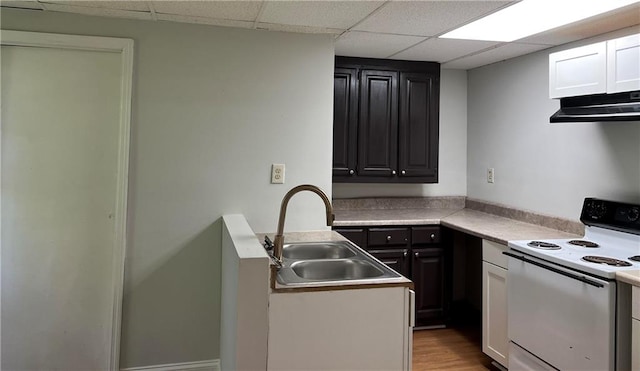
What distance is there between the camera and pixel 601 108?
222 cm

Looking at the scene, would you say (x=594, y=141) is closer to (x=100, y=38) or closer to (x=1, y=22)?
(x=100, y=38)

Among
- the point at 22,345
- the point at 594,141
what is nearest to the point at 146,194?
the point at 22,345

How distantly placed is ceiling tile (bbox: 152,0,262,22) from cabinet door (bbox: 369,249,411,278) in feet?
5.96

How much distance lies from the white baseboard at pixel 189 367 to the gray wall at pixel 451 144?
6.64ft

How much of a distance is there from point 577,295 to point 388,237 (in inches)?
52.6

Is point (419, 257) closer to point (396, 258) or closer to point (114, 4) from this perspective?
point (396, 258)

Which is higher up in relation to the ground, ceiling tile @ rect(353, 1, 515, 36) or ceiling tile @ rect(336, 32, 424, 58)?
ceiling tile @ rect(336, 32, 424, 58)

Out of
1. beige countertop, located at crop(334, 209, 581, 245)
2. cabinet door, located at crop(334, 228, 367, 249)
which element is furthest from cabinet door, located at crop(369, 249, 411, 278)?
beige countertop, located at crop(334, 209, 581, 245)

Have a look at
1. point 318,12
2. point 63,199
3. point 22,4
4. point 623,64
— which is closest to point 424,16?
point 318,12

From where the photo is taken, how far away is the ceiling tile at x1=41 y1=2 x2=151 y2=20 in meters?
2.24

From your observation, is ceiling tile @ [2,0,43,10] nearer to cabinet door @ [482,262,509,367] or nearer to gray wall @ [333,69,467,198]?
gray wall @ [333,69,467,198]

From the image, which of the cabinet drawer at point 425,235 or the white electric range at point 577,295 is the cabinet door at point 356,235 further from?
the white electric range at point 577,295

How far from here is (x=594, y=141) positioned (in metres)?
2.61

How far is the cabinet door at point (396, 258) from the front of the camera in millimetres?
3133
